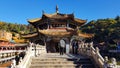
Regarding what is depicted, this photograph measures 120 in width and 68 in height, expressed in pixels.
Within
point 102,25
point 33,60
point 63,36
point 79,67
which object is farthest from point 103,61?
point 102,25

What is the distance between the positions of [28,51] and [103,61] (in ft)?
16.5

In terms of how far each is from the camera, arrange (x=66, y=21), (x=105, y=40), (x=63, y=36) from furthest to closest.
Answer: (x=105, y=40) → (x=66, y=21) → (x=63, y=36)

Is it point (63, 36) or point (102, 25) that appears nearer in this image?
point (63, 36)

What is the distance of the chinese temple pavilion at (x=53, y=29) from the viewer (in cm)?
2625

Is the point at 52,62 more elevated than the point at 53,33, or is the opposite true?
the point at 53,33

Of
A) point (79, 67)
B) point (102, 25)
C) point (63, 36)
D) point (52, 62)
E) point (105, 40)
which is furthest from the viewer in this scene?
point (102, 25)

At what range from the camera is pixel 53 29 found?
27.6 meters

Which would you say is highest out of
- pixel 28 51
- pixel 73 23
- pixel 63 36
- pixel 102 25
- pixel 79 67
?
pixel 102 25

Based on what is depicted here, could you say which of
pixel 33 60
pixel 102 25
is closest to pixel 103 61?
pixel 33 60

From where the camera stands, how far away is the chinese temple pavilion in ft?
86.1

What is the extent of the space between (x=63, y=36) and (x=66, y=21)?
3115 mm

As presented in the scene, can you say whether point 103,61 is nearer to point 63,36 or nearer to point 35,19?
point 63,36

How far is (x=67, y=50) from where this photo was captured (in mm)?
26484

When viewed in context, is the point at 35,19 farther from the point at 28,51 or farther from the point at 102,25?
the point at 102,25
